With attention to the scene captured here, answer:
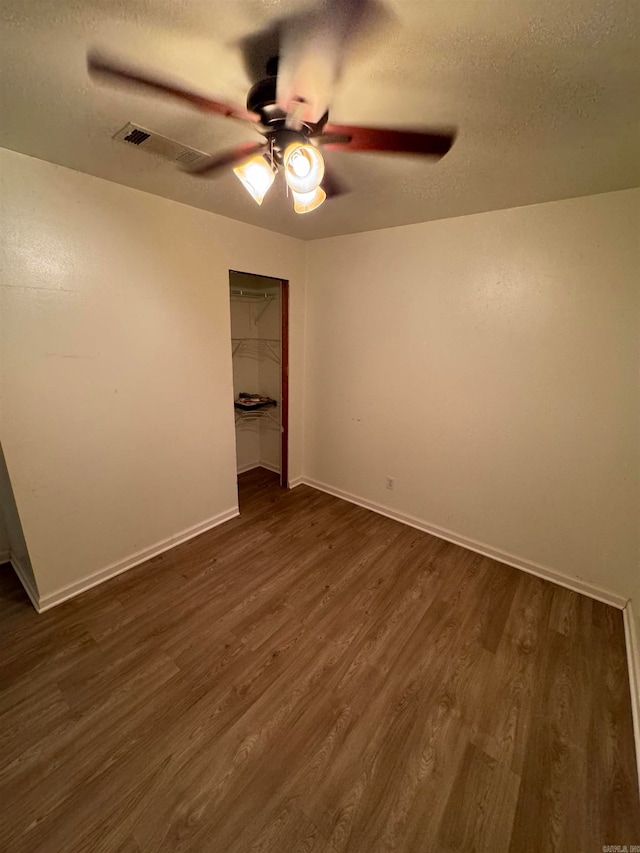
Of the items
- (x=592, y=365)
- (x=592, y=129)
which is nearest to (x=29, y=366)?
(x=592, y=129)

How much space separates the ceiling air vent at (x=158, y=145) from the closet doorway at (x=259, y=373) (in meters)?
1.69

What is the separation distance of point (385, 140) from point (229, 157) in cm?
65

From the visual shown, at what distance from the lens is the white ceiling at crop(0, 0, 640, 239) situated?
845 mm

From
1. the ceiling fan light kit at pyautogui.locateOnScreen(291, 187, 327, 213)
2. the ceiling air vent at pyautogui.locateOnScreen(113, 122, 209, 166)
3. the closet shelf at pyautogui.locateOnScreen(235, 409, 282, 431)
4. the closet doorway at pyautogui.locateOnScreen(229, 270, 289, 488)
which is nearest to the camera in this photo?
the ceiling fan light kit at pyautogui.locateOnScreen(291, 187, 327, 213)

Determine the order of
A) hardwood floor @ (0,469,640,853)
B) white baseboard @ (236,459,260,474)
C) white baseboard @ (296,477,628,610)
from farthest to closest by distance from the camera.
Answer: white baseboard @ (236,459,260,474) < white baseboard @ (296,477,628,610) < hardwood floor @ (0,469,640,853)

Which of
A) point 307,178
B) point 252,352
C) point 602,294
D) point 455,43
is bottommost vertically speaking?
point 252,352

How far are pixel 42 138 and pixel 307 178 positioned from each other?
1.28 m

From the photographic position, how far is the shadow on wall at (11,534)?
189 cm

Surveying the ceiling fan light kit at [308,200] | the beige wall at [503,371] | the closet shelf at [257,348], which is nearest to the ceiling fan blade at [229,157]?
the ceiling fan light kit at [308,200]

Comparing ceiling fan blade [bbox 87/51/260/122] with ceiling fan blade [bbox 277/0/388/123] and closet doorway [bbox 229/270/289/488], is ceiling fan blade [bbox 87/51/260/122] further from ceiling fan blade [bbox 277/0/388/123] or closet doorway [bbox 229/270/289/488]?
closet doorway [bbox 229/270/289/488]

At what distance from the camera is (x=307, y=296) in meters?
3.26

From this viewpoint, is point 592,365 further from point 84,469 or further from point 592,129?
point 84,469

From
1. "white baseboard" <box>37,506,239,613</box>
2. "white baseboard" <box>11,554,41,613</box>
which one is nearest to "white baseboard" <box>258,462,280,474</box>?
"white baseboard" <box>37,506,239,613</box>

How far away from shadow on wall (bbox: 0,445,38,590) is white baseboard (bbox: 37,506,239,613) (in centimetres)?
13
